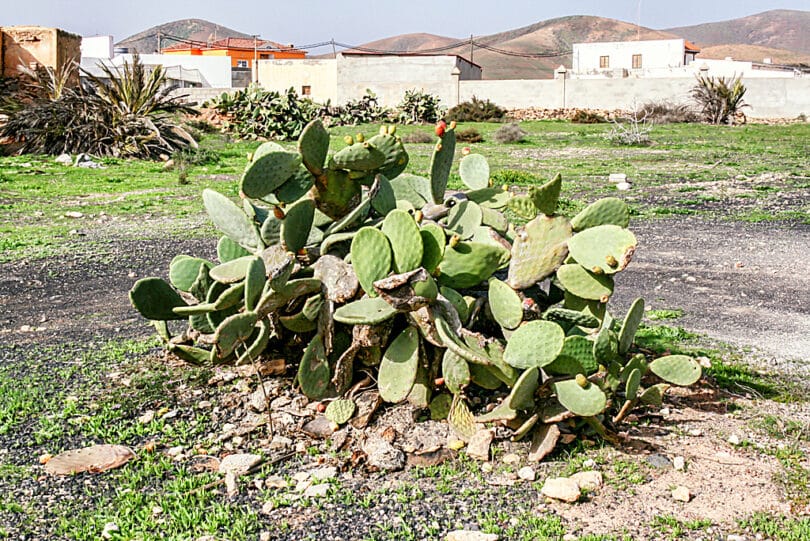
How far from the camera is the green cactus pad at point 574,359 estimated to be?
→ 121 inches

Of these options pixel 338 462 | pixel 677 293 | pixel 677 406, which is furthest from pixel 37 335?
pixel 677 293

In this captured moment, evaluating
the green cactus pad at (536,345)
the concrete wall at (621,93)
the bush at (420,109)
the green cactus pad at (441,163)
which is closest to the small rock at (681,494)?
the green cactus pad at (536,345)

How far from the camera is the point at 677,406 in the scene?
11.8 ft

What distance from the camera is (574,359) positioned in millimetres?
3094

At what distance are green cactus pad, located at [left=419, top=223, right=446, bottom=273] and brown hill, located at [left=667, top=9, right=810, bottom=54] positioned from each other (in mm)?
175631

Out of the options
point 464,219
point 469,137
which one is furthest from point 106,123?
point 464,219

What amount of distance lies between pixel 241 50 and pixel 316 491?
7402 centimetres

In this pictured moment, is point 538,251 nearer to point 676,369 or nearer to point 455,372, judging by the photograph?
point 455,372

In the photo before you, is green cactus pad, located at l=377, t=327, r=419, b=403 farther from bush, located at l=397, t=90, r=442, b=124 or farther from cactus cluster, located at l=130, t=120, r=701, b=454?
bush, located at l=397, t=90, r=442, b=124

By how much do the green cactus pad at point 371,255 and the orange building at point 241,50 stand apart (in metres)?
64.1

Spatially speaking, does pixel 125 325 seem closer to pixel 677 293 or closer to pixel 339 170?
pixel 339 170

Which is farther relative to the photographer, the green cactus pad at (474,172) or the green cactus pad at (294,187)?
the green cactus pad at (474,172)

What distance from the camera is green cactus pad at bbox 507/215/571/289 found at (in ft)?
11.1

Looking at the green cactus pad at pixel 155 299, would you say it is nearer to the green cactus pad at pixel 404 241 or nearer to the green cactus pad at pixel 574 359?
the green cactus pad at pixel 404 241
